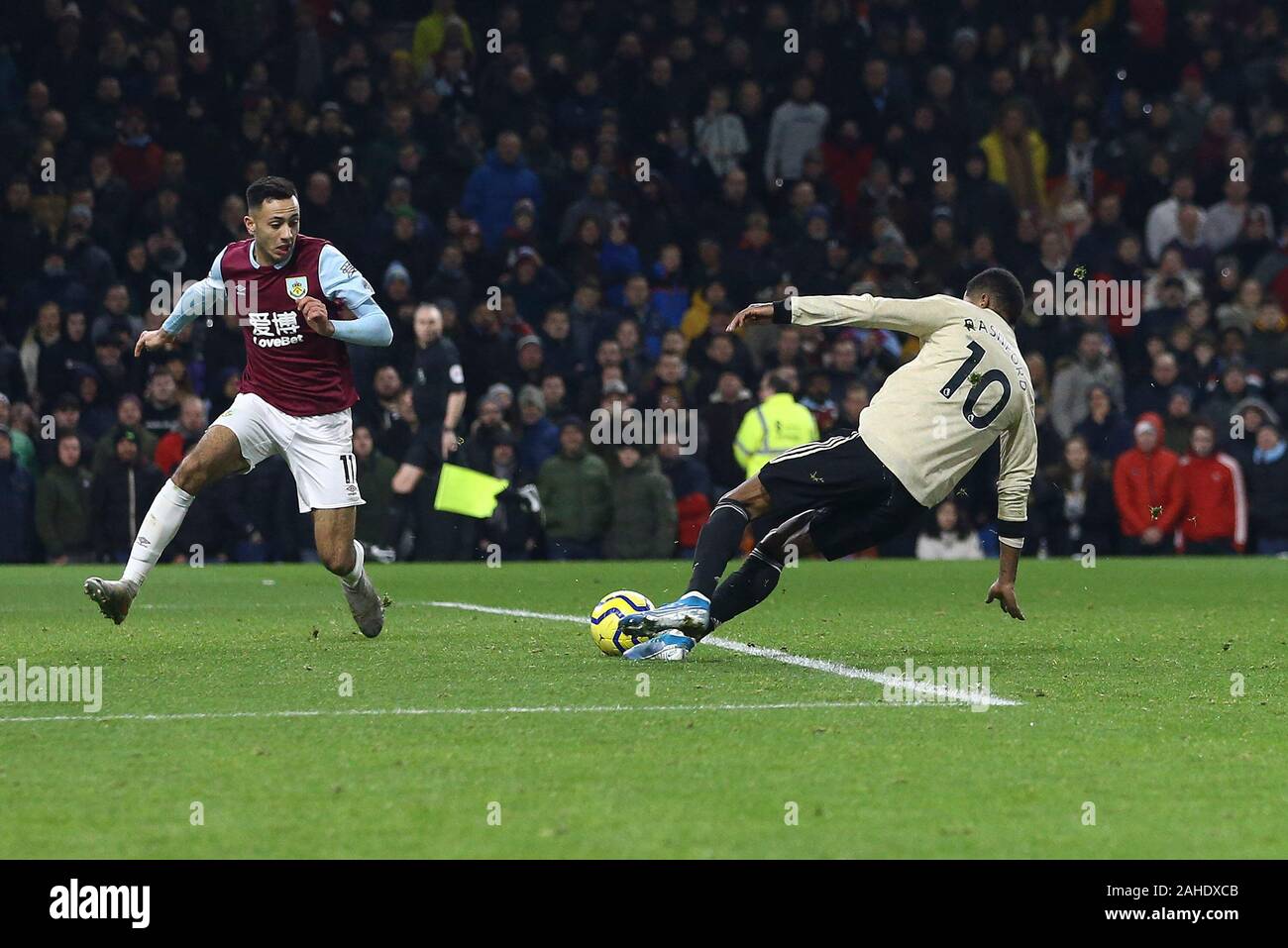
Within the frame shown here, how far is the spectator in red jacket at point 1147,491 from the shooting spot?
63.4 feet

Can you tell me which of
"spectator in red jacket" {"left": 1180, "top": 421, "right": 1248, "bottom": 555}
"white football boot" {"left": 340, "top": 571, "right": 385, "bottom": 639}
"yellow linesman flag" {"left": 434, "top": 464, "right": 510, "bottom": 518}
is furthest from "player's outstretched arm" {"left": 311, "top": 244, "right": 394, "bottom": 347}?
"spectator in red jacket" {"left": 1180, "top": 421, "right": 1248, "bottom": 555}

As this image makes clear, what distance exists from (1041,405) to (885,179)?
4.09m

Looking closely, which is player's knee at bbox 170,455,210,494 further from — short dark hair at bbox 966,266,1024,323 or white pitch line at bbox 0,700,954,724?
short dark hair at bbox 966,266,1024,323

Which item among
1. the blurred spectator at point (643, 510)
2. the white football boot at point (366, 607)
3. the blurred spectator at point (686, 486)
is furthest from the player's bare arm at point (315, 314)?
the blurred spectator at point (686, 486)

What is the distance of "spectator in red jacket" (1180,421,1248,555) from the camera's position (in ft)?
63.8

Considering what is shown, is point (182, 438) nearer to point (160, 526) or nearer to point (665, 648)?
point (160, 526)

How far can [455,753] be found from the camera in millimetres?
6262

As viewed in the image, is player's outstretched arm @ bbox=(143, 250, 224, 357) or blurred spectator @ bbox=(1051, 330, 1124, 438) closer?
player's outstretched arm @ bbox=(143, 250, 224, 357)

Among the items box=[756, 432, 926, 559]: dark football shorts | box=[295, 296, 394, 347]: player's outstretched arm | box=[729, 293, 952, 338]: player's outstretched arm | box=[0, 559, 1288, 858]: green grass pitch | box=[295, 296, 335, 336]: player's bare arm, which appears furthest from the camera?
box=[295, 296, 394, 347]: player's outstretched arm

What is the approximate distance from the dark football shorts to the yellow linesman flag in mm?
9597

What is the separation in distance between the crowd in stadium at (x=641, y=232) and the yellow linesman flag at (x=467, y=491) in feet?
1.18
